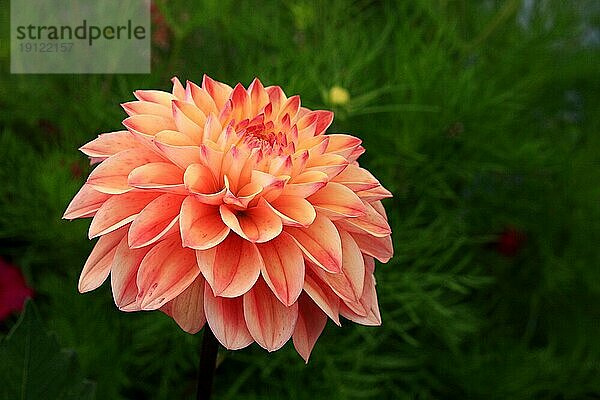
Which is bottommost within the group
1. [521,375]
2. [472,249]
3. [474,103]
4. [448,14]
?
[521,375]

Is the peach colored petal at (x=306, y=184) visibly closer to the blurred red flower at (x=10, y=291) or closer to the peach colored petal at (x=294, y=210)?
the peach colored petal at (x=294, y=210)

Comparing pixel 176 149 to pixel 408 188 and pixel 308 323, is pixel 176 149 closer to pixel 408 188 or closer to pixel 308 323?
pixel 308 323

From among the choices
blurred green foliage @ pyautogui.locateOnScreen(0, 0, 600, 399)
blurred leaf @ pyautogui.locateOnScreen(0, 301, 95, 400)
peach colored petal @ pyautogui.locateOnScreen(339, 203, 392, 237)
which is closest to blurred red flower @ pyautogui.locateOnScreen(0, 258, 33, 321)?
blurred green foliage @ pyautogui.locateOnScreen(0, 0, 600, 399)

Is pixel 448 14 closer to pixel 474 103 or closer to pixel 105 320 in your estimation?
pixel 474 103


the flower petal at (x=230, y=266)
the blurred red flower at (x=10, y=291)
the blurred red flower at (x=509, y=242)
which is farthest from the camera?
the blurred red flower at (x=509, y=242)

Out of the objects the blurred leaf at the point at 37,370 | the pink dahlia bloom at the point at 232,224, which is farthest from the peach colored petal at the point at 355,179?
the blurred leaf at the point at 37,370

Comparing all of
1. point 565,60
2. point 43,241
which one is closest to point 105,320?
point 43,241

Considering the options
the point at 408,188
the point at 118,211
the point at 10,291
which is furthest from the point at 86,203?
the point at 408,188
